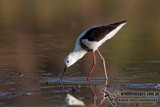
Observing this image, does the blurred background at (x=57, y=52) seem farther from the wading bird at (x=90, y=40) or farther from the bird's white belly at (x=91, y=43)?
the bird's white belly at (x=91, y=43)

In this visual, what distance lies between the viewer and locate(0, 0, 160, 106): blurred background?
8.26 metres

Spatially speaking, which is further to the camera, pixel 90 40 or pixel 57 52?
pixel 57 52

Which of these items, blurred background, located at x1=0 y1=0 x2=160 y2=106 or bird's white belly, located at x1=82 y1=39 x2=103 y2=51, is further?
bird's white belly, located at x1=82 y1=39 x2=103 y2=51

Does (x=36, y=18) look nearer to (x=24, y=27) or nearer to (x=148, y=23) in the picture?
(x=24, y=27)

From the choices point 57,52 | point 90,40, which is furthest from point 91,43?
point 57,52

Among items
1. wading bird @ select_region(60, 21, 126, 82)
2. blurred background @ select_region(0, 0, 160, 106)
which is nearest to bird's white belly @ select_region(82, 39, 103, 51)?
wading bird @ select_region(60, 21, 126, 82)

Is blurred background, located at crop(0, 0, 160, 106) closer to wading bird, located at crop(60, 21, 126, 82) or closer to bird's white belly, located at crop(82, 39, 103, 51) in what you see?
wading bird, located at crop(60, 21, 126, 82)

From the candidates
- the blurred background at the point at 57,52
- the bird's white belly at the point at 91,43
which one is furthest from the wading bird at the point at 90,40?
the blurred background at the point at 57,52

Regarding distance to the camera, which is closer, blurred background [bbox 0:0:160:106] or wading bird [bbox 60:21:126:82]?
blurred background [bbox 0:0:160:106]

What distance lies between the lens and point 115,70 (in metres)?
9.66

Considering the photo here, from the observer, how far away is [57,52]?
41.1ft

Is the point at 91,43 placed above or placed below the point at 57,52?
below

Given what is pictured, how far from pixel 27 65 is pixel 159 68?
364cm

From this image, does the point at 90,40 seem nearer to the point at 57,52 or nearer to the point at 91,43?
the point at 91,43
